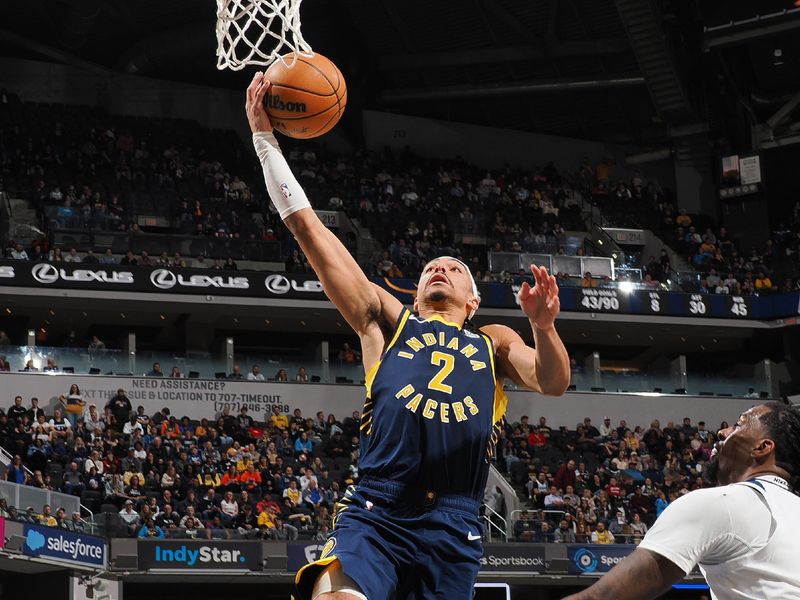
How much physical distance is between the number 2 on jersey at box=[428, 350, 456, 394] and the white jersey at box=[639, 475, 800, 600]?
5.92ft

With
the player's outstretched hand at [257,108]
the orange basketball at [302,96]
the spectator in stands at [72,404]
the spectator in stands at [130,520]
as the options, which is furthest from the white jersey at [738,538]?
the spectator in stands at [72,404]

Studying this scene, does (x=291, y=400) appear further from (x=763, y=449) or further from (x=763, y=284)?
(x=763, y=449)

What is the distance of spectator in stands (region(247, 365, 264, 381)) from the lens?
29969 mm

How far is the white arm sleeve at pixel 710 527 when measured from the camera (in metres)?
3.53

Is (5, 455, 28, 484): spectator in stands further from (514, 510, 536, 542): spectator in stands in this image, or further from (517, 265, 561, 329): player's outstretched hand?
(517, 265, 561, 329): player's outstretched hand

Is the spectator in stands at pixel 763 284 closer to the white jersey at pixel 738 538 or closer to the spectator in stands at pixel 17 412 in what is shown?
the spectator in stands at pixel 17 412

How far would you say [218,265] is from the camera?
32.2 meters

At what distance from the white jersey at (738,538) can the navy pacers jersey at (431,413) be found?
1668 mm

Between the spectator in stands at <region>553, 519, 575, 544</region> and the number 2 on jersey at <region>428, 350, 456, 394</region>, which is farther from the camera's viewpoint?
the spectator in stands at <region>553, 519, 575, 544</region>

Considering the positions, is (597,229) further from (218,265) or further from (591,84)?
(218,265)

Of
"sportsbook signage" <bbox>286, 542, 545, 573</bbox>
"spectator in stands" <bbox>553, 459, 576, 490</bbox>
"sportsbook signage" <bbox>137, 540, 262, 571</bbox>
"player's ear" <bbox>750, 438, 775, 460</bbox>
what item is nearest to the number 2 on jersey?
"player's ear" <bbox>750, 438, 775, 460</bbox>

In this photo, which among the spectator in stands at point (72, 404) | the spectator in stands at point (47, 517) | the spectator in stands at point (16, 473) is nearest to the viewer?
the spectator in stands at point (47, 517)

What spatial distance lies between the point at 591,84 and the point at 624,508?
1839 cm

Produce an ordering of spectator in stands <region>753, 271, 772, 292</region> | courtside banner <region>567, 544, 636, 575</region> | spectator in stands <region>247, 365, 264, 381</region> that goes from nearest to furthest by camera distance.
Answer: courtside banner <region>567, 544, 636, 575</region> → spectator in stands <region>247, 365, 264, 381</region> → spectator in stands <region>753, 271, 772, 292</region>
